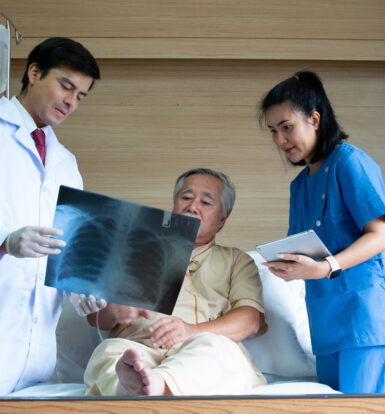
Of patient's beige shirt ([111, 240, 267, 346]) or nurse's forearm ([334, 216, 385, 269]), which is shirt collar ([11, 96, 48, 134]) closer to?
patient's beige shirt ([111, 240, 267, 346])

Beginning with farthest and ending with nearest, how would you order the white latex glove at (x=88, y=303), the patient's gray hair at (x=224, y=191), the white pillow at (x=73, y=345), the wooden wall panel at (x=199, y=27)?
the wooden wall panel at (x=199, y=27) → the patient's gray hair at (x=224, y=191) → the white pillow at (x=73, y=345) → the white latex glove at (x=88, y=303)

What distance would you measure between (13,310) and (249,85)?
1.53m

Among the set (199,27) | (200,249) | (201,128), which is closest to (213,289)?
(200,249)

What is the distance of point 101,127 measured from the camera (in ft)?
7.75

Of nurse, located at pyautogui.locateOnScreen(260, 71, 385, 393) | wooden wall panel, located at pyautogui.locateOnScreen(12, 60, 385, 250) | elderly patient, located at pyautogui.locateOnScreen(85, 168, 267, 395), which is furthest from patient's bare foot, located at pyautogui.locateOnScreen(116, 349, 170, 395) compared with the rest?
wooden wall panel, located at pyautogui.locateOnScreen(12, 60, 385, 250)

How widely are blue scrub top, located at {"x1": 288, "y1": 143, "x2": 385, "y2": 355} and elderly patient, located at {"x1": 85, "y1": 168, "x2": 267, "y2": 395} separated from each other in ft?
0.77

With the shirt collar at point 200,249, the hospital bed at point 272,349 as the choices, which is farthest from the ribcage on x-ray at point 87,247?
the shirt collar at point 200,249

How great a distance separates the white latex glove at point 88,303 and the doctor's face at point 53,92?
55 centimetres

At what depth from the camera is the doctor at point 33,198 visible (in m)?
1.32

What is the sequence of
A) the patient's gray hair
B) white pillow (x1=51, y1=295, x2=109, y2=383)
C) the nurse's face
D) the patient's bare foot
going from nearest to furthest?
the patient's bare foot
the nurse's face
white pillow (x1=51, y1=295, x2=109, y2=383)
the patient's gray hair

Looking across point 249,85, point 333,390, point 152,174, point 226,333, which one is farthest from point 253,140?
point 333,390

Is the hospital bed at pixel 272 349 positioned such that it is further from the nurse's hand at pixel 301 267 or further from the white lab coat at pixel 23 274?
the nurse's hand at pixel 301 267

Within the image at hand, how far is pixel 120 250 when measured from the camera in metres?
1.22

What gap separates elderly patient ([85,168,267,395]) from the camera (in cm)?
107
